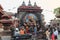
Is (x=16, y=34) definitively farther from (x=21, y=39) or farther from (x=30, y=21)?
(x=30, y=21)

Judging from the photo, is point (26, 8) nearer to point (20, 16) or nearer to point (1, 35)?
point (20, 16)

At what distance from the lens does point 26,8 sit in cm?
3762

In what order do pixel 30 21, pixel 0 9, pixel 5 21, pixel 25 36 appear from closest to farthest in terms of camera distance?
pixel 25 36, pixel 5 21, pixel 0 9, pixel 30 21

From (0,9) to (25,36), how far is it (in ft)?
15.2

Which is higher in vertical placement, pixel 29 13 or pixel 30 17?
pixel 29 13

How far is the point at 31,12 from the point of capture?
37906 mm

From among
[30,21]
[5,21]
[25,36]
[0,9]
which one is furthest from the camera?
[30,21]

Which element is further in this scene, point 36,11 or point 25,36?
point 36,11

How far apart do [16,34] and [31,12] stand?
70.1ft

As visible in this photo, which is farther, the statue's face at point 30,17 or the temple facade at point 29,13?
the temple facade at point 29,13

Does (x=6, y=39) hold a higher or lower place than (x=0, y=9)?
lower

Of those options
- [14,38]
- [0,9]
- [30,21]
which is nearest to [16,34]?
[14,38]

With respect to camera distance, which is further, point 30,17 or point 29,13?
point 29,13

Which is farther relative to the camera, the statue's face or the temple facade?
the temple facade
